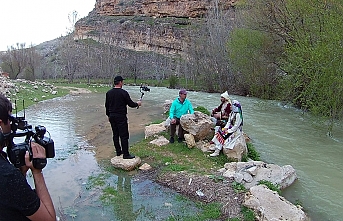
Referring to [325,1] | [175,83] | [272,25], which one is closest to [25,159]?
[325,1]

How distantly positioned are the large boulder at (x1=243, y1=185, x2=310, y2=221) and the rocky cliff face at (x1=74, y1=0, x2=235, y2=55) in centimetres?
6542

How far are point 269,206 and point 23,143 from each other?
4.10 meters

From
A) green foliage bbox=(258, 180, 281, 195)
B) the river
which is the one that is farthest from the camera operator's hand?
green foliage bbox=(258, 180, 281, 195)

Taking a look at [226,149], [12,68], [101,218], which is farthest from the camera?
[12,68]

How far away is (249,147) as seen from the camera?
8.69 meters

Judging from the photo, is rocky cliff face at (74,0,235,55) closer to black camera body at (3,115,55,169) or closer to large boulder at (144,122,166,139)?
large boulder at (144,122,166,139)

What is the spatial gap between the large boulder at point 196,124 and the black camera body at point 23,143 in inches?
250

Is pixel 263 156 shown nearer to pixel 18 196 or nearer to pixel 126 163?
pixel 126 163

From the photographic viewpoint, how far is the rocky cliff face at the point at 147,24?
74625 millimetres

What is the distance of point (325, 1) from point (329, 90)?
3580mm

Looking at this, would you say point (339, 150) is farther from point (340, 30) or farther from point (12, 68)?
point (12, 68)

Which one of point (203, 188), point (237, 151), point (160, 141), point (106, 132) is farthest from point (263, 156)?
point (106, 132)

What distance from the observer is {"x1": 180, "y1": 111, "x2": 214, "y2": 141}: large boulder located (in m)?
8.54

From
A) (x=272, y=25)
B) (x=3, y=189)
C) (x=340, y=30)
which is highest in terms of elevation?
(x=272, y=25)
